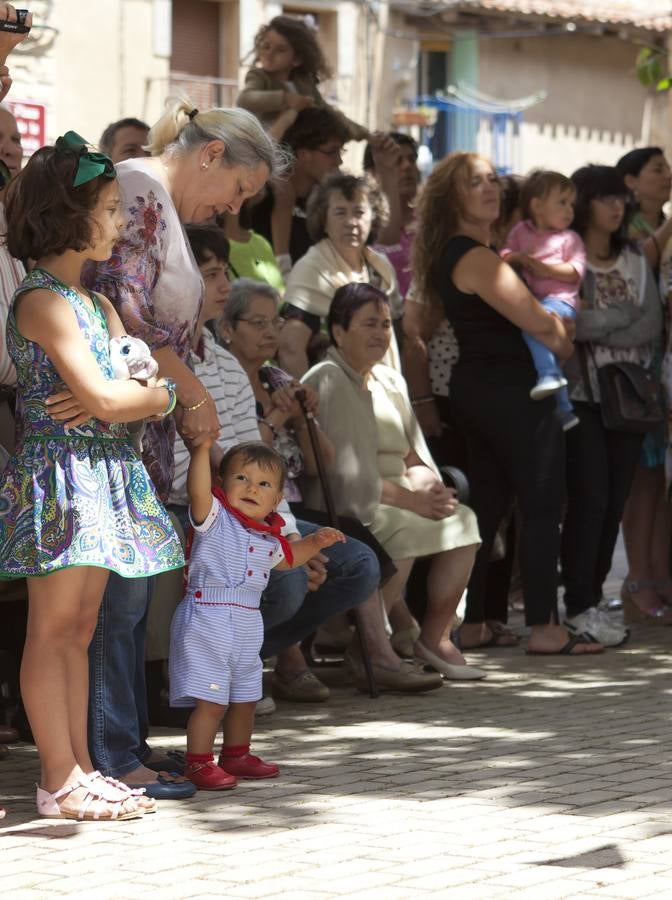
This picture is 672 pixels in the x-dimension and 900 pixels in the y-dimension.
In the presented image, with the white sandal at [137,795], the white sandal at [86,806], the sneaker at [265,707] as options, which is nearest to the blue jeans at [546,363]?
the sneaker at [265,707]

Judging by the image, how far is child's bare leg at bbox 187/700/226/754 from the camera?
5672 mm

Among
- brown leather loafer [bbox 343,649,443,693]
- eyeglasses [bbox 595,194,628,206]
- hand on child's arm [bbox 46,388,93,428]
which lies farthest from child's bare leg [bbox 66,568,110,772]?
eyeglasses [bbox 595,194,628,206]

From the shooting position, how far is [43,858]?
4750 millimetres

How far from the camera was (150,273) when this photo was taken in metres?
5.54

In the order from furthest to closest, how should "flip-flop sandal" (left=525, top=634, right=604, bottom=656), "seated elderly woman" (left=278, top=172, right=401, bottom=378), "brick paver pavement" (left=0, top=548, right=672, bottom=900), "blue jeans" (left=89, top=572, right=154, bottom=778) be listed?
1. "flip-flop sandal" (left=525, top=634, right=604, bottom=656)
2. "seated elderly woman" (left=278, top=172, right=401, bottom=378)
3. "blue jeans" (left=89, top=572, right=154, bottom=778)
4. "brick paver pavement" (left=0, top=548, right=672, bottom=900)

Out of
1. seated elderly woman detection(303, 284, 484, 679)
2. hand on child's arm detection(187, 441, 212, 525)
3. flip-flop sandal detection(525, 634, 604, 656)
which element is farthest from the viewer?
flip-flop sandal detection(525, 634, 604, 656)

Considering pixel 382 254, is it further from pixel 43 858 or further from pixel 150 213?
pixel 43 858

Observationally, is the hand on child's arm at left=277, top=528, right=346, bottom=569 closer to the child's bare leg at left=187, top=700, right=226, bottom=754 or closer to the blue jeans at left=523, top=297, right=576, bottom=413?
the child's bare leg at left=187, top=700, right=226, bottom=754

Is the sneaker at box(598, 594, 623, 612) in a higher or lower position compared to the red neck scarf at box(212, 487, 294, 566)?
lower

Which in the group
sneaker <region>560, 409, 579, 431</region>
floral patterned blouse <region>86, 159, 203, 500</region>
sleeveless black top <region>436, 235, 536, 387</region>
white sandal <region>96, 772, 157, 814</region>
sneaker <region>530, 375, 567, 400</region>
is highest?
floral patterned blouse <region>86, 159, 203, 500</region>

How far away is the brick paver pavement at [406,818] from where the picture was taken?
448 cm

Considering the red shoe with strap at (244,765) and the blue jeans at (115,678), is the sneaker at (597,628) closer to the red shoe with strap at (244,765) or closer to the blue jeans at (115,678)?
the red shoe with strap at (244,765)

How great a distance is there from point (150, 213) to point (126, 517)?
3.06ft

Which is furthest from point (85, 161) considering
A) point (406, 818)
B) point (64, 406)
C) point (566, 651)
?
point (566, 651)
